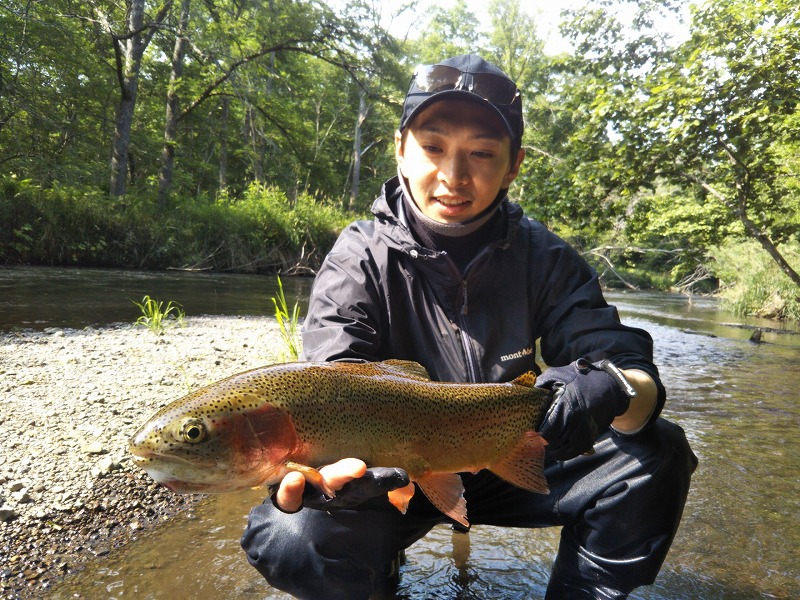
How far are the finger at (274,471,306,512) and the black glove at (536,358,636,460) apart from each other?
0.91 m

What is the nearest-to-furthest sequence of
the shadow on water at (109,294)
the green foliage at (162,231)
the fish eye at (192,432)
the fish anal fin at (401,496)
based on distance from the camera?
the fish eye at (192,432) → the fish anal fin at (401,496) → the shadow on water at (109,294) → the green foliage at (162,231)

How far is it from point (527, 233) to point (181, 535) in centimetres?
229

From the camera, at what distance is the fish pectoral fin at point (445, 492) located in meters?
1.74

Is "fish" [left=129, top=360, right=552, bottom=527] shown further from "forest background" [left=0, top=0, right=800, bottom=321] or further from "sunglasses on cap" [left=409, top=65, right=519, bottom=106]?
"forest background" [left=0, top=0, right=800, bottom=321]

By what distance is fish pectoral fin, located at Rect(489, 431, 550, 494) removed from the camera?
189 cm

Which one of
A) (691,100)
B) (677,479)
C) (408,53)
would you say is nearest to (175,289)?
(691,100)

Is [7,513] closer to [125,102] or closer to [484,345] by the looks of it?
[484,345]

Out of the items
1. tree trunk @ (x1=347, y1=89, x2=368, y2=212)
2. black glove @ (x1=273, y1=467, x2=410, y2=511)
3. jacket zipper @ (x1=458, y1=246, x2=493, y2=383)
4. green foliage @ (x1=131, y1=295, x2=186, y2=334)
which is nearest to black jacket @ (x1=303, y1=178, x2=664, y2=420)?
jacket zipper @ (x1=458, y1=246, x2=493, y2=383)

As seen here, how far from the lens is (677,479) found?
2004mm

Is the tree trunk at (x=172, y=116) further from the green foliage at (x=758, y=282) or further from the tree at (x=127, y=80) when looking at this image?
the green foliage at (x=758, y=282)

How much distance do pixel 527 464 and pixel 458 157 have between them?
1307 mm

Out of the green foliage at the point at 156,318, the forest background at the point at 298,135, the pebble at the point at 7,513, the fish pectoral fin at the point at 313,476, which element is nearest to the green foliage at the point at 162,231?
the forest background at the point at 298,135

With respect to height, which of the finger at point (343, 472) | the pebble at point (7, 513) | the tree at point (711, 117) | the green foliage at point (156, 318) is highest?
the tree at point (711, 117)

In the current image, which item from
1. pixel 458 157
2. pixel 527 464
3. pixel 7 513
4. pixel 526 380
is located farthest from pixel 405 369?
pixel 7 513
